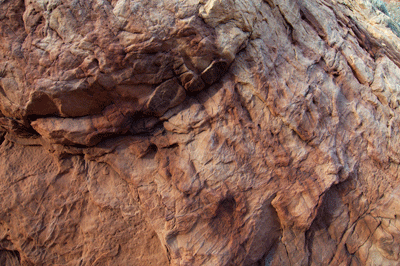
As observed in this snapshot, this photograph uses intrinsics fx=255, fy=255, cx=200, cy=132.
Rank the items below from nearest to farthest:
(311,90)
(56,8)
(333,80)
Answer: (56,8) < (311,90) < (333,80)

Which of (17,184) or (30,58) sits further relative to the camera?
(17,184)

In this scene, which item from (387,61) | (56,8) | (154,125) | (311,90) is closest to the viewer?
(56,8)

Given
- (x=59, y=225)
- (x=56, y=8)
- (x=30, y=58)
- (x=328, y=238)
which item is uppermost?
(x=56, y=8)

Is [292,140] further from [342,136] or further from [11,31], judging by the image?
[11,31]

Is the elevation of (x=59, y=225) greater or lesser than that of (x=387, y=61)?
lesser

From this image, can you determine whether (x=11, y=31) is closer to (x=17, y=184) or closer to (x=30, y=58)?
(x=30, y=58)

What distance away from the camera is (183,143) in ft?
9.09

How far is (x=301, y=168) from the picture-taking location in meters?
2.91

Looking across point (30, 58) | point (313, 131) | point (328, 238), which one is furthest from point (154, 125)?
point (328, 238)

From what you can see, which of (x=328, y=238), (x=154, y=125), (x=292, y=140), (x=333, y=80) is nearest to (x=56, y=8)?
(x=154, y=125)

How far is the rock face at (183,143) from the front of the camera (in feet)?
7.89

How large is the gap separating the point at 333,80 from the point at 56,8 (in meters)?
3.21

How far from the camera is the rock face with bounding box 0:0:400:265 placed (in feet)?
7.89

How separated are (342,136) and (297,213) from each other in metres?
1.10
